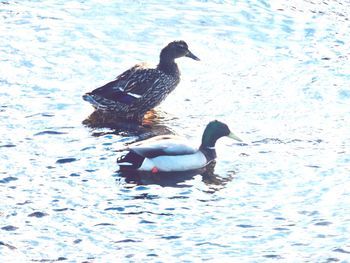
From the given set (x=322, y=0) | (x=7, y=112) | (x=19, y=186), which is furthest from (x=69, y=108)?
(x=322, y=0)

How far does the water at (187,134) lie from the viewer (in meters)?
12.6

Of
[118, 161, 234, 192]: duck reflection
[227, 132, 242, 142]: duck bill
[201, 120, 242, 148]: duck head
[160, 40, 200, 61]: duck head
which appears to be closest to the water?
[118, 161, 234, 192]: duck reflection

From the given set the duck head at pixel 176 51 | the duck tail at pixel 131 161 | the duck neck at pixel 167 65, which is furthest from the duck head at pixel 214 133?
the duck head at pixel 176 51

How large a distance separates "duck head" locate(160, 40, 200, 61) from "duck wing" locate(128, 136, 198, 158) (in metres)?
2.80

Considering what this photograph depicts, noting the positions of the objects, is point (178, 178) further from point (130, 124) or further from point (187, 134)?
point (130, 124)

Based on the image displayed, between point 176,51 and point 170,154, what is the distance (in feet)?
11.1

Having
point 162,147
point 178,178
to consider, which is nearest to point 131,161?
point 162,147

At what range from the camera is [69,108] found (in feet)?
55.6

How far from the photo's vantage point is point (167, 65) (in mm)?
17844

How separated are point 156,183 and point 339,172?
7.98ft

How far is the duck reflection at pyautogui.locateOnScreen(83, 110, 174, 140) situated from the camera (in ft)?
54.0

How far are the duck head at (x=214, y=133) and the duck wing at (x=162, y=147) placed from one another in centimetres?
31

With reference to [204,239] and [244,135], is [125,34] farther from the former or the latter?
[204,239]

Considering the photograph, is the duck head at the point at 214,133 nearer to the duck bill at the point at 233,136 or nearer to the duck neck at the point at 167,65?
the duck bill at the point at 233,136
